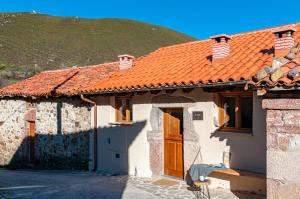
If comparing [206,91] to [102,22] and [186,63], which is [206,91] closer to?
[186,63]

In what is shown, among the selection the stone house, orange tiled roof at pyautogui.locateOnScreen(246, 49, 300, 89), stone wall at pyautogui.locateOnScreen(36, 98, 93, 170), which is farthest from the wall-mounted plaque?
stone wall at pyautogui.locateOnScreen(36, 98, 93, 170)

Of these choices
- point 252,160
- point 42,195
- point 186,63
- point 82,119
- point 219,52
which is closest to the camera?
point 252,160

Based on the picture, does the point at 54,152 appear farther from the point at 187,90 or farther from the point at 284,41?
the point at 284,41

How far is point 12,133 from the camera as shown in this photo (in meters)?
15.2

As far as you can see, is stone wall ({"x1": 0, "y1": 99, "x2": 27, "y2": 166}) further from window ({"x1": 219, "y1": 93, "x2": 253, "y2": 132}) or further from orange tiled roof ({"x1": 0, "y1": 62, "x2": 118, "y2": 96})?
window ({"x1": 219, "y1": 93, "x2": 253, "y2": 132})

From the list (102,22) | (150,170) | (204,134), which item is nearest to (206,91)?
(204,134)

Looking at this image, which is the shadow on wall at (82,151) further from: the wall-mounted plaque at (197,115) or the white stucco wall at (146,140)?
the wall-mounted plaque at (197,115)

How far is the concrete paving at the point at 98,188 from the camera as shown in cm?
779

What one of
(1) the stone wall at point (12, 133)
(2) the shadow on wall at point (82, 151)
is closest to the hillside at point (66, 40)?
(1) the stone wall at point (12, 133)

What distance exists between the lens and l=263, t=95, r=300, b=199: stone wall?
5477 mm

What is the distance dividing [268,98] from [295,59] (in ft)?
3.01

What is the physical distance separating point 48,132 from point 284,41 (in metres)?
9.59

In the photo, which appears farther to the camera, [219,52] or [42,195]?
[219,52]

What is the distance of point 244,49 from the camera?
9.77 meters
